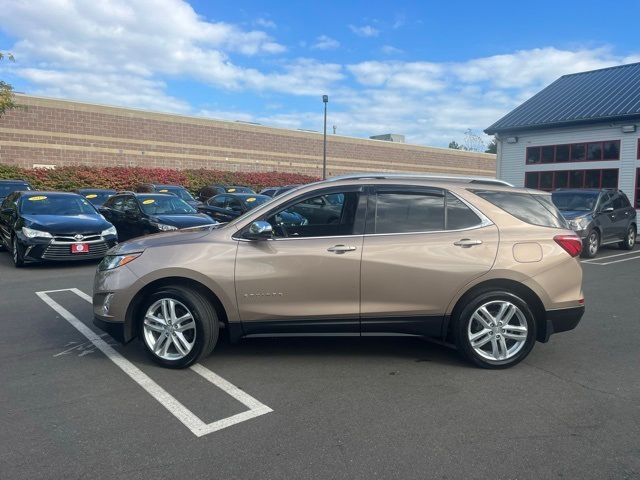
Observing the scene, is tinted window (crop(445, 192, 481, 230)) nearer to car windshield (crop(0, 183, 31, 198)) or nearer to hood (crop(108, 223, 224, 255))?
hood (crop(108, 223, 224, 255))

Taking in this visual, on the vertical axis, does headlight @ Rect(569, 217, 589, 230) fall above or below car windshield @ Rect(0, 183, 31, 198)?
below

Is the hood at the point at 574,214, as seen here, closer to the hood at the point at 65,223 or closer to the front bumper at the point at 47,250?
the hood at the point at 65,223

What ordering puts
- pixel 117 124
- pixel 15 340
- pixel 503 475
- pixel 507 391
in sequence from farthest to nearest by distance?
1. pixel 117 124
2. pixel 15 340
3. pixel 507 391
4. pixel 503 475

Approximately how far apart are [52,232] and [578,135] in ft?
66.5

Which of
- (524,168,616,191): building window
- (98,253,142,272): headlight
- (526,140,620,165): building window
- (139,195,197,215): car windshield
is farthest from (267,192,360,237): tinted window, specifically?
(526,140,620,165): building window

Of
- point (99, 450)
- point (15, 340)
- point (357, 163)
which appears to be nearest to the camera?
point (99, 450)

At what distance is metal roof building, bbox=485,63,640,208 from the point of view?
2073 centimetres

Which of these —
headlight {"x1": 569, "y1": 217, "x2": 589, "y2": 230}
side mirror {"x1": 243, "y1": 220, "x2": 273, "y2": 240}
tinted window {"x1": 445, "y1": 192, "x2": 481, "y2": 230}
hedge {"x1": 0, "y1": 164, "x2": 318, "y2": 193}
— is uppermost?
hedge {"x1": 0, "y1": 164, "x2": 318, "y2": 193}

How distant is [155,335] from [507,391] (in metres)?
3.08

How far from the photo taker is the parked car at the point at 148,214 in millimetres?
11922

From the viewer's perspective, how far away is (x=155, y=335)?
4.87 metres

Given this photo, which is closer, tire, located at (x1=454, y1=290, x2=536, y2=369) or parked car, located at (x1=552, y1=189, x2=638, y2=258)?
tire, located at (x1=454, y1=290, x2=536, y2=369)

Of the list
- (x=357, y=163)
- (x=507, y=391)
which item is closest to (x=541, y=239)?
(x=507, y=391)

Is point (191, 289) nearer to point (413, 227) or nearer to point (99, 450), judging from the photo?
point (99, 450)
